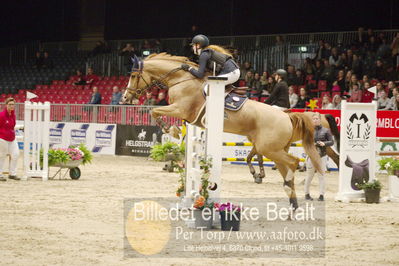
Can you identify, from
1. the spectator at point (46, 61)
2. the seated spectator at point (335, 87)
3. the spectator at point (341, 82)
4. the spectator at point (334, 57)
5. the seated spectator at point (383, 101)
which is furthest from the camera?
the spectator at point (46, 61)

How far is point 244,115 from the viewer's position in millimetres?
9359

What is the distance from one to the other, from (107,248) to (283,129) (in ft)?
11.7

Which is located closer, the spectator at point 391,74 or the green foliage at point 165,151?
the green foliage at point 165,151

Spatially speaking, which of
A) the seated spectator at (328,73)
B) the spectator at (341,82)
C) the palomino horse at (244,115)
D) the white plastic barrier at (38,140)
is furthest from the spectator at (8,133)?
the seated spectator at (328,73)

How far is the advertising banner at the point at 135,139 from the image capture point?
21.3 m

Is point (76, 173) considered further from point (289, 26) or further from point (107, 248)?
point (289, 26)

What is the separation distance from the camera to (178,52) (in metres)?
27.5

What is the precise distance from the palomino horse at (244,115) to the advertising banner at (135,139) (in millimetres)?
10927

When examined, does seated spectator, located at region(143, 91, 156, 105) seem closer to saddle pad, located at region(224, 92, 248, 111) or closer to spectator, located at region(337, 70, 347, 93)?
spectator, located at region(337, 70, 347, 93)

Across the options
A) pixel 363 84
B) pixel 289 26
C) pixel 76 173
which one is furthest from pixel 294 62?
pixel 76 173

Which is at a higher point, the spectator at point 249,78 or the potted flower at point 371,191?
the spectator at point 249,78

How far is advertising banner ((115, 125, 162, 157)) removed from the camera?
21281 mm

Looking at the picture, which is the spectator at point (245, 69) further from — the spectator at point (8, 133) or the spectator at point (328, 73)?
the spectator at point (8, 133)

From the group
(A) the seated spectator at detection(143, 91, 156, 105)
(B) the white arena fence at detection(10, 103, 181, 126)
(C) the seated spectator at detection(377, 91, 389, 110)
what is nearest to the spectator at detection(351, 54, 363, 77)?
(C) the seated spectator at detection(377, 91, 389, 110)
